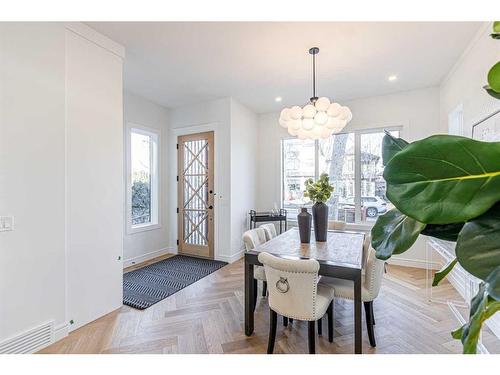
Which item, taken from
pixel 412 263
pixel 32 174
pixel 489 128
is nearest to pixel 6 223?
pixel 32 174

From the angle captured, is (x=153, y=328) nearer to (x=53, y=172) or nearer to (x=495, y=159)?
(x=53, y=172)

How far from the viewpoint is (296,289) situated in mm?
1725

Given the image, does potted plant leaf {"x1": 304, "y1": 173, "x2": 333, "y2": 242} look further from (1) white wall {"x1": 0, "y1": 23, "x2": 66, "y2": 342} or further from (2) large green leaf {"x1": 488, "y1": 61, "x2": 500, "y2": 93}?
(1) white wall {"x1": 0, "y1": 23, "x2": 66, "y2": 342}

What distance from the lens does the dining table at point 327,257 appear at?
1775 mm

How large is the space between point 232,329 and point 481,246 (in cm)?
227

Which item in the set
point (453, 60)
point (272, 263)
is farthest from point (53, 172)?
point (453, 60)

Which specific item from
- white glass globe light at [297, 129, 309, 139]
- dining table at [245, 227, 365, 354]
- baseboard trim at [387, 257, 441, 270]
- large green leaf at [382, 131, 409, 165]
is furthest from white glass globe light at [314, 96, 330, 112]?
baseboard trim at [387, 257, 441, 270]

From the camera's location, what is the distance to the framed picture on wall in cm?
214

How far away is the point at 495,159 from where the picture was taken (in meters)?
0.45

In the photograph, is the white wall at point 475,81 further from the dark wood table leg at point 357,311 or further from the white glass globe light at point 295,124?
the white glass globe light at point 295,124

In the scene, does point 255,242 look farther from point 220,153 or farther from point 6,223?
point 220,153

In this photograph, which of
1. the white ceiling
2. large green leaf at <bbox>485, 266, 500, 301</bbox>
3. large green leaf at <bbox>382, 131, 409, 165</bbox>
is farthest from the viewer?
the white ceiling

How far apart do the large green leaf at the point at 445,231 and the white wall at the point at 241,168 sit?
153 inches
